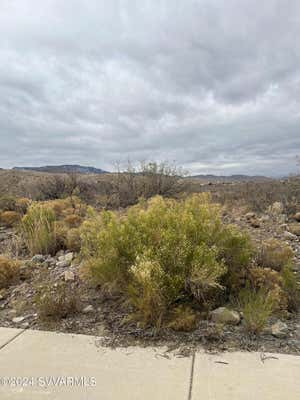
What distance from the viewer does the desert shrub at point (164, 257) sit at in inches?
132

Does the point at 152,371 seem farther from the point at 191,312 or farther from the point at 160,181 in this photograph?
the point at 160,181

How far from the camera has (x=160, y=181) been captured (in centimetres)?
1214

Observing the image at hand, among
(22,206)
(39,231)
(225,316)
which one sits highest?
(22,206)

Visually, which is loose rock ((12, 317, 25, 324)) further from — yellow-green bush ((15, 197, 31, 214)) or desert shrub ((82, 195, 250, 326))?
yellow-green bush ((15, 197, 31, 214))

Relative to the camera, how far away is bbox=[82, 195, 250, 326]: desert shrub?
336cm

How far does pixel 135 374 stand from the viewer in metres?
2.64

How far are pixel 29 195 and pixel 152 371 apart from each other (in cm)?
1100

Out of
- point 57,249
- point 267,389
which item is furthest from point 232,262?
point 57,249

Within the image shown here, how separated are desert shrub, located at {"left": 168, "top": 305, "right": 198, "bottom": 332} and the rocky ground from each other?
55mm

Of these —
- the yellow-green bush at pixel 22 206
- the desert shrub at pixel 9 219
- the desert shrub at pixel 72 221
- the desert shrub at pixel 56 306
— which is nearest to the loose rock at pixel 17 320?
the desert shrub at pixel 56 306

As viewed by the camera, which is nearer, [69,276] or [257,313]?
[257,313]

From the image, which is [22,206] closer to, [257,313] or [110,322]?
[110,322]

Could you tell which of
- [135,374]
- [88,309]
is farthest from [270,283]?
[88,309]

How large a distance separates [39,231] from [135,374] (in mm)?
4219
